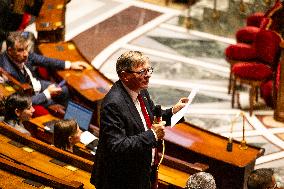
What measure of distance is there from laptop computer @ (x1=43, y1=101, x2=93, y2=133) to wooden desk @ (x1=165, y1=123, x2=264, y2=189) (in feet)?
2.20

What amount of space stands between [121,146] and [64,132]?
1.26 m

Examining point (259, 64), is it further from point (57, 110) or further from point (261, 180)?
point (261, 180)

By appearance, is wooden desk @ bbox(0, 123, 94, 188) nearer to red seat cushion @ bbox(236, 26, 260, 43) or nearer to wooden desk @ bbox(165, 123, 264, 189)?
wooden desk @ bbox(165, 123, 264, 189)

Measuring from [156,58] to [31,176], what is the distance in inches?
197

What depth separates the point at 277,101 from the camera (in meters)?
6.94

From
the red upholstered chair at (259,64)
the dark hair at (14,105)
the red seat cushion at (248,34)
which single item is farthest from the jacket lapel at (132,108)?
the red seat cushion at (248,34)

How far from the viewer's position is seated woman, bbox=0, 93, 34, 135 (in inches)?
187

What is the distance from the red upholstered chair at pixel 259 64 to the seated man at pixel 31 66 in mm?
2004

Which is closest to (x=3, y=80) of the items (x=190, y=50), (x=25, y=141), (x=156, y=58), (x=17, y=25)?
(x=25, y=141)

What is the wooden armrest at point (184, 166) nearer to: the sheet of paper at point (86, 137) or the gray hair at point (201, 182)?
the sheet of paper at point (86, 137)

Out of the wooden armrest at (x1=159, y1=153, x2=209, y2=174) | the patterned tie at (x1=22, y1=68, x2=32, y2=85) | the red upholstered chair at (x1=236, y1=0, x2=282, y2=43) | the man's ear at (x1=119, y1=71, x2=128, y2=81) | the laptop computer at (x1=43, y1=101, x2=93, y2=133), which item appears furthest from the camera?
the red upholstered chair at (x1=236, y1=0, x2=282, y2=43)

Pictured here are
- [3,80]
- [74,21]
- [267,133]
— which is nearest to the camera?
[3,80]

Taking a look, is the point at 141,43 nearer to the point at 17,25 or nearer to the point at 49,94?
the point at 17,25

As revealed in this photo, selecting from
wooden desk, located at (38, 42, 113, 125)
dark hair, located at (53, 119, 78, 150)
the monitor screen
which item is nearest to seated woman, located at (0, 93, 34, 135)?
dark hair, located at (53, 119, 78, 150)
